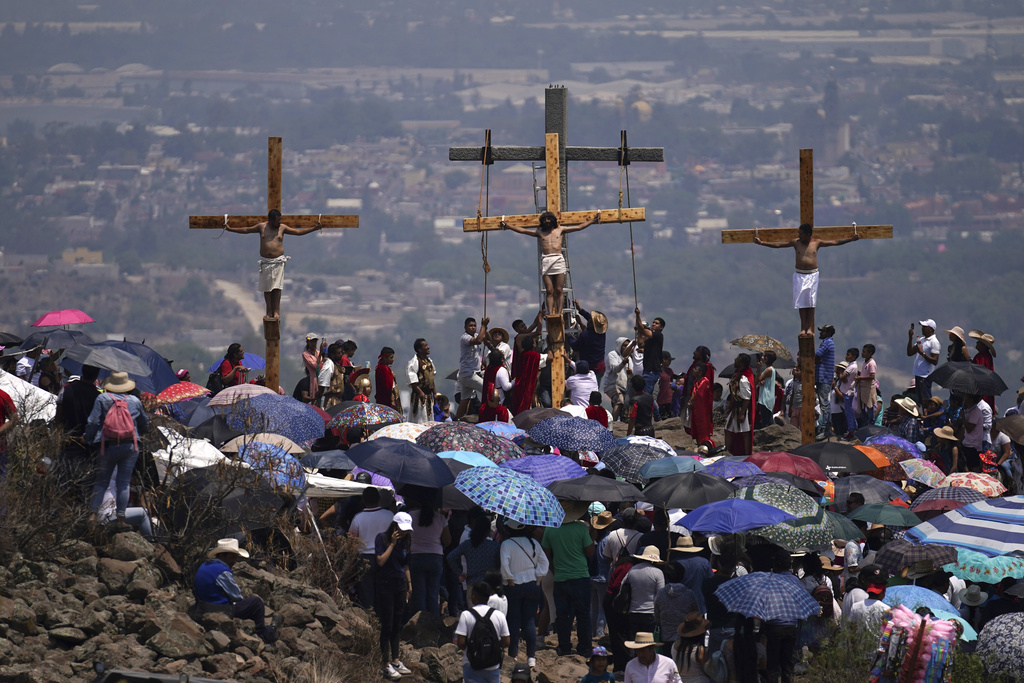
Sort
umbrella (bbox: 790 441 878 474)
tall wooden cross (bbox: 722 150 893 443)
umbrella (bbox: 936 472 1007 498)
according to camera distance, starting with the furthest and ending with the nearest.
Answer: tall wooden cross (bbox: 722 150 893 443) < umbrella (bbox: 790 441 878 474) < umbrella (bbox: 936 472 1007 498)

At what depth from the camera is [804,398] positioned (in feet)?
59.9

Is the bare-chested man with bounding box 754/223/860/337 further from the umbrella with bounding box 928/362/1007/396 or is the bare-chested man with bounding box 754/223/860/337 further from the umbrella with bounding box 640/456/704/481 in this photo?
the umbrella with bounding box 640/456/704/481

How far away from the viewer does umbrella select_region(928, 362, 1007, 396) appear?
16328 mm

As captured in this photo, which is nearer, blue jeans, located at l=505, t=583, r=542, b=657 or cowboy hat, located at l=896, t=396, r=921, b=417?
blue jeans, located at l=505, t=583, r=542, b=657

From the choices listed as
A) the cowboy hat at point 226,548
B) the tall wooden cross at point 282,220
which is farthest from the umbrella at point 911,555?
the tall wooden cross at point 282,220

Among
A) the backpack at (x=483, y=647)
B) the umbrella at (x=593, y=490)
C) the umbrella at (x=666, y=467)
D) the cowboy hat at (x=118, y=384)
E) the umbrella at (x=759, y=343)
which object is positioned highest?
the cowboy hat at (x=118, y=384)

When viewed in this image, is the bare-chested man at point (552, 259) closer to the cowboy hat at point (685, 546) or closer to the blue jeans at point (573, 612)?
the blue jeans at point (573, 612)

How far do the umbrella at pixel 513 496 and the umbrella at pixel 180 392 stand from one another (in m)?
5.36

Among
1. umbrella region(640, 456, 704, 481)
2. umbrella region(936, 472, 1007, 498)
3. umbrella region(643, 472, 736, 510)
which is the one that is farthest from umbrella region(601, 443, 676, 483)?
umbrella region(936, 472, 1007, 498)

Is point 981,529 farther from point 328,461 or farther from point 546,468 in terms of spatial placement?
point 328,461

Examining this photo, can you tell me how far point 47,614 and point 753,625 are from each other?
5.30 meters

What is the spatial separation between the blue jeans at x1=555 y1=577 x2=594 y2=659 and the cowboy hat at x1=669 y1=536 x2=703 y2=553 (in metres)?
0.84

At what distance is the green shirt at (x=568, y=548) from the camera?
11945 millimetres

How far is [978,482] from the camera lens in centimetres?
1436
